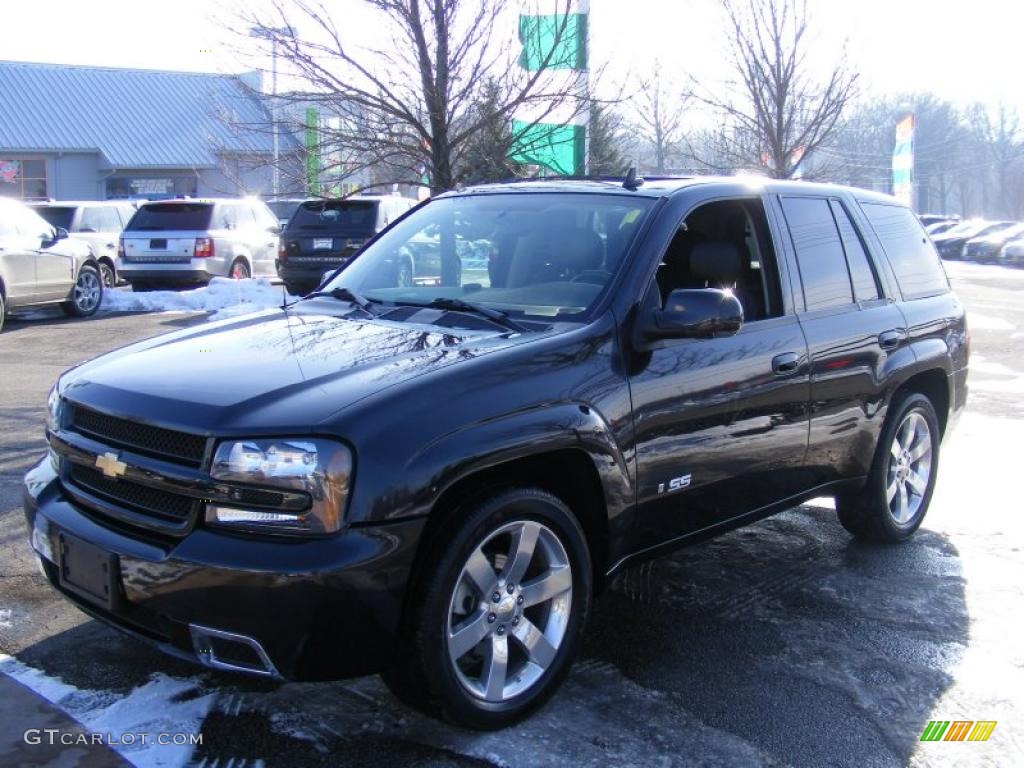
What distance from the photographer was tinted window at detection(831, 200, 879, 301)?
5184mm

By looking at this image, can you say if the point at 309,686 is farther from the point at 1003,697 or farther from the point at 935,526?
the point at 935,526

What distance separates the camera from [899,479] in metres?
5.61

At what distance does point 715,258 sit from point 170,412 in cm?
241

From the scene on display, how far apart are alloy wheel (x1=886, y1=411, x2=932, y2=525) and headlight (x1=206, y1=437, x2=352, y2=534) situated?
347 centimetres

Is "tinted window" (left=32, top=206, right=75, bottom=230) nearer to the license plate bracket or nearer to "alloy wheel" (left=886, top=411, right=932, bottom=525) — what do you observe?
"alloy wheel" (left=886, top=411, right=932, bottom=525)

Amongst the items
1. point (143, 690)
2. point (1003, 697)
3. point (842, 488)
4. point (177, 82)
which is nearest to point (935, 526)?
point (842, 488)

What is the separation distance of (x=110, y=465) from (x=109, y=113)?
46.6m

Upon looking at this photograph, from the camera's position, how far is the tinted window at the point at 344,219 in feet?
54.4

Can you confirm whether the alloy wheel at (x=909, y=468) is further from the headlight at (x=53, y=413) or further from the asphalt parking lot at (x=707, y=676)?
the headlight at (x=53, y=413)

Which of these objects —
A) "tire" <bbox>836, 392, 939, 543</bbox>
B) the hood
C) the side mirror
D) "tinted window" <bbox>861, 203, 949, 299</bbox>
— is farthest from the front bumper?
"tinted window" <bbox>861, 203, 949, 299</bbox>

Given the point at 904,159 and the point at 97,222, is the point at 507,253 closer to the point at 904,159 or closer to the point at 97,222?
the point at 97,222

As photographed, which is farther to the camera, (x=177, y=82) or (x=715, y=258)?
(x=177, y=82)

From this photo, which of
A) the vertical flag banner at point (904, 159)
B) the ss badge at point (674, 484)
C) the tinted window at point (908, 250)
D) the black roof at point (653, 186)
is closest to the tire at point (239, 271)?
the black roof at point (653, 186)

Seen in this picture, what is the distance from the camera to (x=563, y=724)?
3549 mm
